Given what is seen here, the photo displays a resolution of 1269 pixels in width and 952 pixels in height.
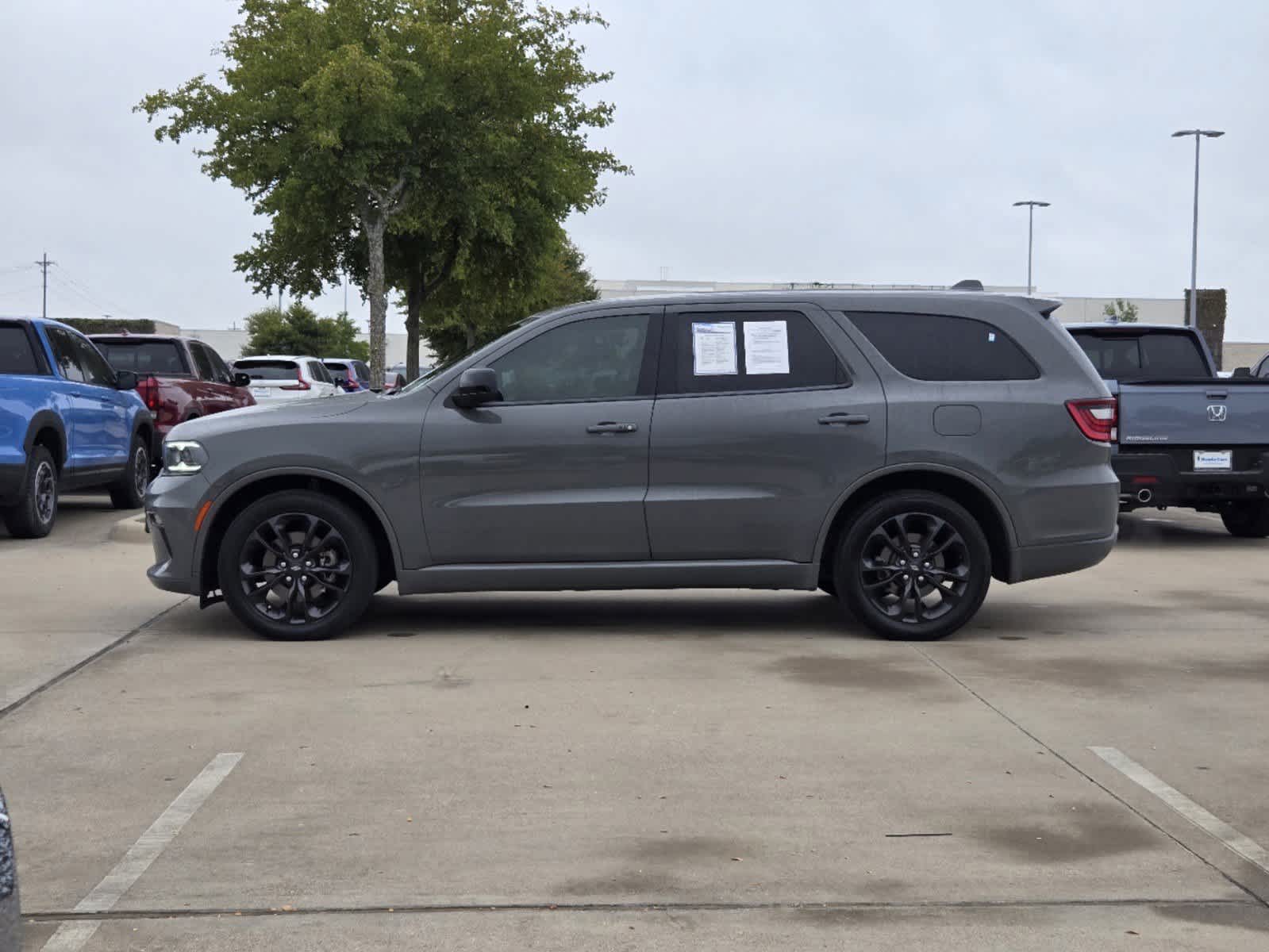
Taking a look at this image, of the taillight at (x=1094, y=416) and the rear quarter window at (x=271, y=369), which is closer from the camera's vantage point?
the taillight at (x=1094, y=416)

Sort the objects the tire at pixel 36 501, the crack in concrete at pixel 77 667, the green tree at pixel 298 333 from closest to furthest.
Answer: the crack in concrete at pixel 77 667
the tire at pixel 36 501
the green tree at pixel 298 333

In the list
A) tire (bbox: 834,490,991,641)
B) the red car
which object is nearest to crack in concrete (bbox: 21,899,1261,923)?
tire (bbox: 834,490,991,641)

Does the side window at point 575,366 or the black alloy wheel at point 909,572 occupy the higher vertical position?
the side window at point 575,366

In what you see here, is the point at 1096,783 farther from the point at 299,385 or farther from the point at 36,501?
the point at 299,385

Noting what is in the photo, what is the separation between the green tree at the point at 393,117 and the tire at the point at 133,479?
1520 cm

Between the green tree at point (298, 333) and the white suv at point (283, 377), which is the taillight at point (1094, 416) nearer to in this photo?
the white suv at point (283, 377)

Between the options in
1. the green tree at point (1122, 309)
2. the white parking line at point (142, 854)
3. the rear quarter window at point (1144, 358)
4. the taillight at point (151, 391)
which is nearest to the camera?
the white parking line at point (142, 854)

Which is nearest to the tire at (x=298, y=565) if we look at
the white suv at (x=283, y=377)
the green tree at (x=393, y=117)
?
the white suv at (x=283, y=377)

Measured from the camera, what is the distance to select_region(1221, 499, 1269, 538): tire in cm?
1476

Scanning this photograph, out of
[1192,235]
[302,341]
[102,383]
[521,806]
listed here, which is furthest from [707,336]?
[302,341]

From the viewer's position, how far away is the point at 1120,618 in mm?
9695

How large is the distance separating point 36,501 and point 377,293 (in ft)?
68.1

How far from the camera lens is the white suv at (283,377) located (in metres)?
27.0

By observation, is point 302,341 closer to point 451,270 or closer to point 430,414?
point 451,270
